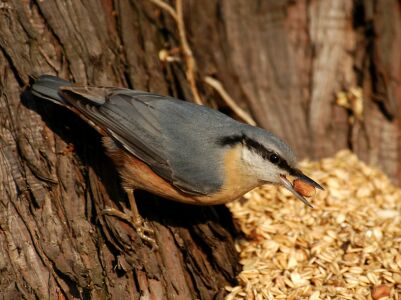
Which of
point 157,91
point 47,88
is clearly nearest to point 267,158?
point 157,91

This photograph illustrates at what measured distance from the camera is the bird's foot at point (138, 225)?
3.41m

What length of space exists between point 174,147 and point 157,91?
0.60 m

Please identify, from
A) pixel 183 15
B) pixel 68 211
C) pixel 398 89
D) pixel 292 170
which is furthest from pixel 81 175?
pixel 398 89

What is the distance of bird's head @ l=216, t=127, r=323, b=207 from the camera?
3.49 m

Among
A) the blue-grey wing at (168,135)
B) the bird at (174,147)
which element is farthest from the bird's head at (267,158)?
the blue-grey wing at (168,135)

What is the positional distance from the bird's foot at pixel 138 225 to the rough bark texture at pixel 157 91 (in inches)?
1.5

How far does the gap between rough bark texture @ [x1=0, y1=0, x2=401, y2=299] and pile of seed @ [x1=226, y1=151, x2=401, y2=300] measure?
225 mm

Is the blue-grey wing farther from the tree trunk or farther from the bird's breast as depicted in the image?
the tree trunk

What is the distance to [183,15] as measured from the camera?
4.85 m

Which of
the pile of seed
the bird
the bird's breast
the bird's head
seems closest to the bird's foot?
the bird

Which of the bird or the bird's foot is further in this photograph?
→ the bird

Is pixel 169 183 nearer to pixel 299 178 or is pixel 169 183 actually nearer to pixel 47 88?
pixel 299 178

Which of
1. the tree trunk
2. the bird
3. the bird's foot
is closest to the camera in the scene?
the tree trunk

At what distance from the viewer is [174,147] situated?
3.57 metres
